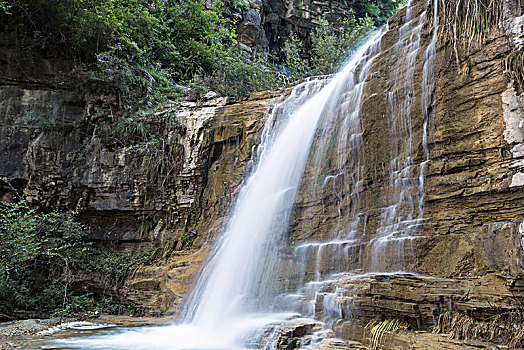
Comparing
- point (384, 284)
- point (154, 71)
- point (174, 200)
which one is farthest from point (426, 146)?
point (154, 71)

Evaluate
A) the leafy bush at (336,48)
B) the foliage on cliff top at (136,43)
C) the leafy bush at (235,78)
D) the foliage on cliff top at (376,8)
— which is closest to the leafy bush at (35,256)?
the foliage on cliff top at (136,43)

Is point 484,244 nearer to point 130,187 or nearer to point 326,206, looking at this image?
point 326,206

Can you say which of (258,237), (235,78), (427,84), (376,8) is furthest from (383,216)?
(376,8)

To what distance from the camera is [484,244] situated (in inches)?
171

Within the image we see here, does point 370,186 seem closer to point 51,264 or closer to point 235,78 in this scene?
point 235,78

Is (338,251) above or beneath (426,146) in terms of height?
beneath

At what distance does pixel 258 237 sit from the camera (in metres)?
7.12

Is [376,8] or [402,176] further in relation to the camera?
[376,8]

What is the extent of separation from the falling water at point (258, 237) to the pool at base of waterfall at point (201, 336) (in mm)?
16

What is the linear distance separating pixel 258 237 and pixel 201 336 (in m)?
1.98

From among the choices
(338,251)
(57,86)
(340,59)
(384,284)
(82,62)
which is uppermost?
(340,59)

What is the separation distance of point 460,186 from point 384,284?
164 centimetres

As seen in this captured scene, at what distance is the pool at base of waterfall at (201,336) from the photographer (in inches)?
→ 184

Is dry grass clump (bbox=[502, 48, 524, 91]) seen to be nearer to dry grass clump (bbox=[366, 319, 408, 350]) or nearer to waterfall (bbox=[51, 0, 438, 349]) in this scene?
waterfall (bbox=[51, 0, 438, 349])
